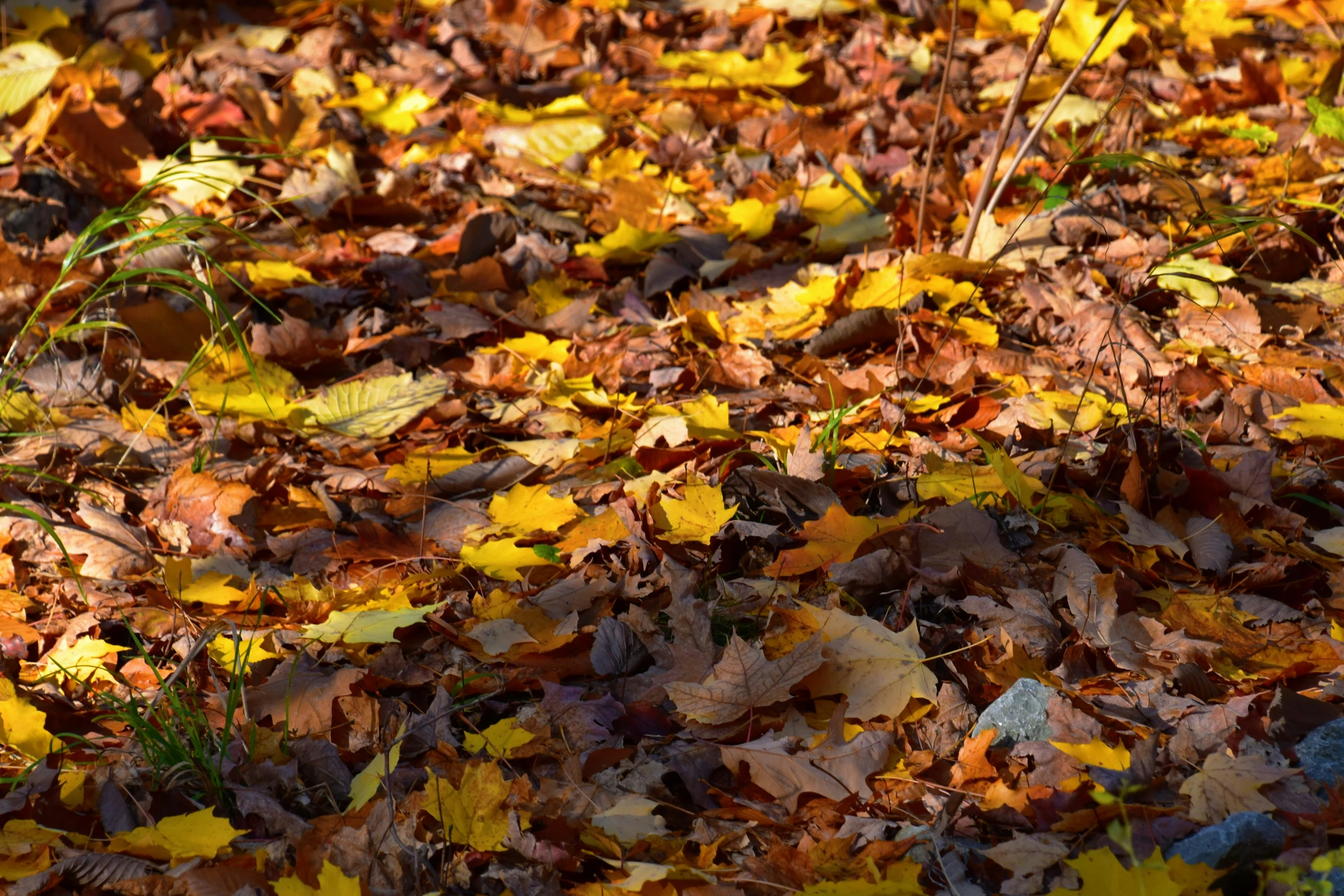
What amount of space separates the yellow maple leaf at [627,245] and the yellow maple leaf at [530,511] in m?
1.06

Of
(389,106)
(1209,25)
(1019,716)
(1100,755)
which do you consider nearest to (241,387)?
(389,106)

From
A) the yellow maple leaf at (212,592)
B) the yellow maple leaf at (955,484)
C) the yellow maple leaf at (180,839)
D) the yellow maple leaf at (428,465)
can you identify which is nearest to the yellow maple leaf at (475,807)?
the yellow maple leaf at (180,839)

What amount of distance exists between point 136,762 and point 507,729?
504mm

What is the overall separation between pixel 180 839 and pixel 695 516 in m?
0.88

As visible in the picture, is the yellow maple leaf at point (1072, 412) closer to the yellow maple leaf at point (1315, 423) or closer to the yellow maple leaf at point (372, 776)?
the yellow maple leaf at point (1315, 423)

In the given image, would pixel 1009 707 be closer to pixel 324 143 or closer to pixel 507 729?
pixel 507 729

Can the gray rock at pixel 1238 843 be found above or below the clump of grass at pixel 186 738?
above

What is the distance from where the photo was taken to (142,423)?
2.41 m

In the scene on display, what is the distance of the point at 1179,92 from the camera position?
362 centimetres

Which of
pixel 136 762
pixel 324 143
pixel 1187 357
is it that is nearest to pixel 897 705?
pixel 136 762

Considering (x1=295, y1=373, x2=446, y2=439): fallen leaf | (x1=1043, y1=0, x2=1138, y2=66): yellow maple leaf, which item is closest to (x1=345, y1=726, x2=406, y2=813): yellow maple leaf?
(x1=295, y1=373, x2=446, y2=439): fallen leaf

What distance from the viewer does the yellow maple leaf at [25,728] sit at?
158cm

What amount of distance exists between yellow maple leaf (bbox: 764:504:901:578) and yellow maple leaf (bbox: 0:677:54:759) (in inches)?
42.8

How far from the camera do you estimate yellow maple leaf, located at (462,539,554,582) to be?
1.88 metres
